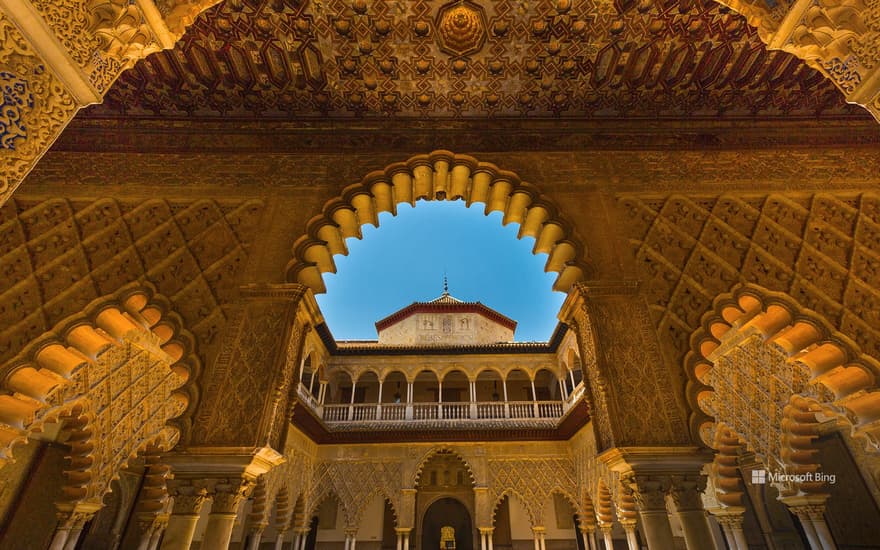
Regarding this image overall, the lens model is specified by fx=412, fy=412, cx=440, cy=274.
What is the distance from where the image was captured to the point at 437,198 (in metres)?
3.80

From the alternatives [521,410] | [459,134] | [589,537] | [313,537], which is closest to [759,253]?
[459,134]

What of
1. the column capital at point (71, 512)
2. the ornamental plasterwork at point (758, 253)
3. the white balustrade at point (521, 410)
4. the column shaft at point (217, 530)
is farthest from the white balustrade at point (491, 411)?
the column shaft at point (217, 530)

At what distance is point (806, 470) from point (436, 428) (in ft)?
20.5

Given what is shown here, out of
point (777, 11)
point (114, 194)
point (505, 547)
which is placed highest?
point (114, 194)

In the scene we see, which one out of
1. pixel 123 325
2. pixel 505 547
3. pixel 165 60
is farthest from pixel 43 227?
pixel 505 547

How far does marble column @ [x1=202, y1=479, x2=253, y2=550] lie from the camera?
235cm

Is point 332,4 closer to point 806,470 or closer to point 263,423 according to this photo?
point 263,423

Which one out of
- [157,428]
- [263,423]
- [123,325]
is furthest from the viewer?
[157,428]

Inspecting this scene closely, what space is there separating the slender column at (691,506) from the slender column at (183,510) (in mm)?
2722

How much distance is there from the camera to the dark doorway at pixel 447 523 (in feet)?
39.6

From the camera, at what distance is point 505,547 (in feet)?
35.1

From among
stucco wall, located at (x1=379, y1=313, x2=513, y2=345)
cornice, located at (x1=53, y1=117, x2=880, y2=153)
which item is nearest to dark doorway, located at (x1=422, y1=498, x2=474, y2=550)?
stucco wall, located at (x1=379, y1=313, x2=513, y2=345)

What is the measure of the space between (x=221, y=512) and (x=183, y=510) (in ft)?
0.74

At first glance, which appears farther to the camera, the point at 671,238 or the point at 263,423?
the point at 671,238
